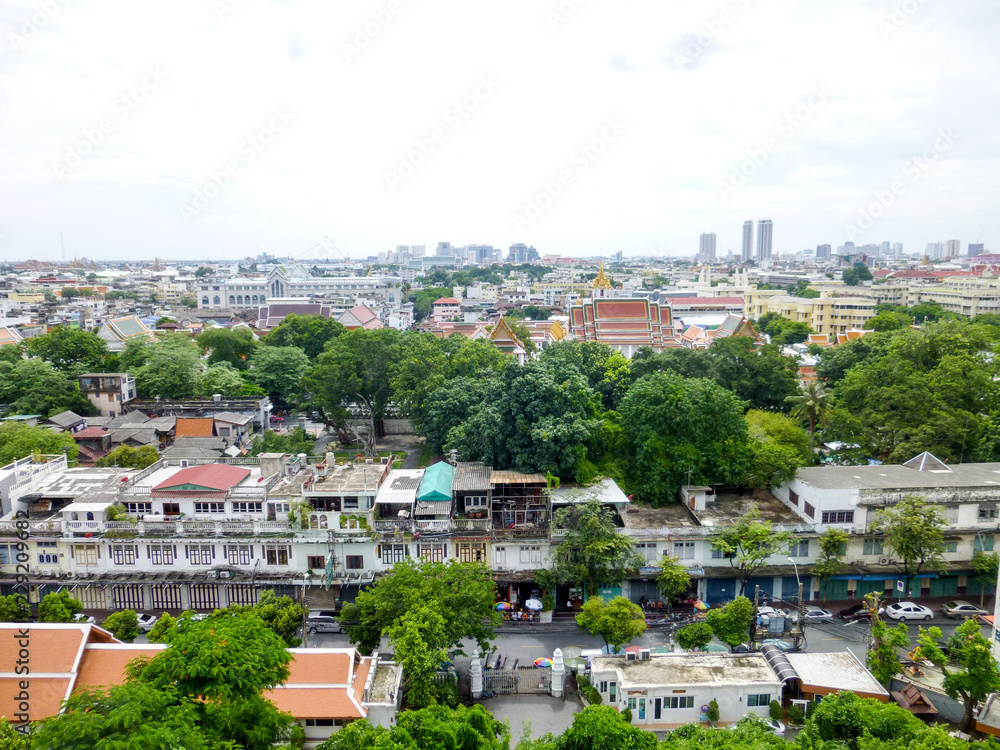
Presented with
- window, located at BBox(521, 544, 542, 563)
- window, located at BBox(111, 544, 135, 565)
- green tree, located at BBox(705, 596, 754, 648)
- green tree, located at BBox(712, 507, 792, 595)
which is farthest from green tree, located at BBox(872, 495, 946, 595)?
window, located at BBox(111, 544, 135, 565)

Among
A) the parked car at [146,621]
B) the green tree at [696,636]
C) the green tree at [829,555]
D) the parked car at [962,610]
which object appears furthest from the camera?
the green tree at [829,555]

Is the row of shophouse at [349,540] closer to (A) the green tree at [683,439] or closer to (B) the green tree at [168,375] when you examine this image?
(A) the green tree at [683,439]

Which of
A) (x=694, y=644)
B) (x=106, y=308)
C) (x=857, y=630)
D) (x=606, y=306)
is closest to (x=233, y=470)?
(x=694, y=644)

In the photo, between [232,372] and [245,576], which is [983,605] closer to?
[245,576]

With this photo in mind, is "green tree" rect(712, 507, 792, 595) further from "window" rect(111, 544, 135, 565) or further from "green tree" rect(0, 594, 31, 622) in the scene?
"green tree" rect(0, 594, 31, 622)

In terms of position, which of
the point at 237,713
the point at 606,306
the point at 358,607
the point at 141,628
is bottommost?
the point at 141,628

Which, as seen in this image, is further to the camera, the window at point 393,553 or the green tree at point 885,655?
the window at point 393,553

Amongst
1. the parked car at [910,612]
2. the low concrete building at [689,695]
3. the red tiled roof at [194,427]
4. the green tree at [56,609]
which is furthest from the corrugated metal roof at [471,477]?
the red tiled roof at [194,427]
